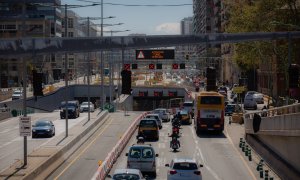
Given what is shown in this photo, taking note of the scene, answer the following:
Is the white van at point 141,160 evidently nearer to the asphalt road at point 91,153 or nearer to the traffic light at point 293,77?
the asphalt road at point 91,153

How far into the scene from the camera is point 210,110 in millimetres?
54188

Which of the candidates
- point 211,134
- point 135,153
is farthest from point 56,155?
point 211,134

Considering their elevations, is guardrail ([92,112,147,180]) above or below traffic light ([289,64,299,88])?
below

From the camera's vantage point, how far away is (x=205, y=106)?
177 feet

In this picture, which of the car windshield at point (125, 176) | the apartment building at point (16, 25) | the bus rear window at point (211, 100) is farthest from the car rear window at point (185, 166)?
the apartment building at point (16, 25)

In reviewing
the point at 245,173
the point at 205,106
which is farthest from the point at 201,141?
the point at 245,173

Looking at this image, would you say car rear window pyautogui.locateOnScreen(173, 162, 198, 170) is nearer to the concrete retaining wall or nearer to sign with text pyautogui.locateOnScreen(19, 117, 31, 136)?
the concrete retaining wall

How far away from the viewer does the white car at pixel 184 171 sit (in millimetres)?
27344

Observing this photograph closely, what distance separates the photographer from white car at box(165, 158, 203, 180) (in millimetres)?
27344

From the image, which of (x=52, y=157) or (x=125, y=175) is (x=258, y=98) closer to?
(x=52, y=157)

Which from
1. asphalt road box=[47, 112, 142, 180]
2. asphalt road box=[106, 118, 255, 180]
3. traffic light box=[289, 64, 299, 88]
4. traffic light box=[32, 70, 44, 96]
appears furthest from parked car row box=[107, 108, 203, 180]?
traffic light box=[289, 64, 299, 88]

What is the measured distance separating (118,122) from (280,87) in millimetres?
30896

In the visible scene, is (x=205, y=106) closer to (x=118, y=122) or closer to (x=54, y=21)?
(x=118, y=122)

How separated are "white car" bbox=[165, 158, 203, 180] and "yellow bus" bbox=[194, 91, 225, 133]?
2615 centimetres
